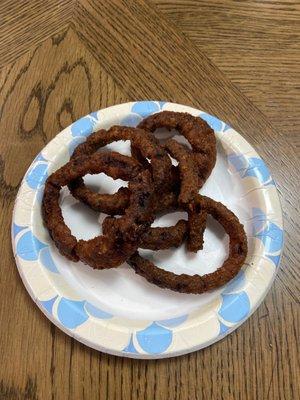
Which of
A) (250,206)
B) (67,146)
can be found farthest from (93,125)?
(250,206)

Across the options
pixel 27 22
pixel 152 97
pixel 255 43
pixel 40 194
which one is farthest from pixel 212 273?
pixel 27 22

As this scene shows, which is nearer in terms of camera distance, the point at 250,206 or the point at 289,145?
the point at 250,206

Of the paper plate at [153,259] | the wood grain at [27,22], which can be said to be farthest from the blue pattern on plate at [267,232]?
the wood grain at [27,22]

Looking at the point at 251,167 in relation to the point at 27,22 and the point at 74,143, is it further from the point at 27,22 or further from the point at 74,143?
the point at 27,22

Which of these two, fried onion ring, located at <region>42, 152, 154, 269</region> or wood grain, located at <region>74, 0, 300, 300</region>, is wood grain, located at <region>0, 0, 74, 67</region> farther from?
fried onion ring, located at <region>42, 152, 154, 269</region>

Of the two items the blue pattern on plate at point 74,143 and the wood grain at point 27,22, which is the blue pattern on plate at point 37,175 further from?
the wood grain at point 27,22

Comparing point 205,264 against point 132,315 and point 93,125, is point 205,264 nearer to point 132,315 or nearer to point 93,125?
point 132,315
